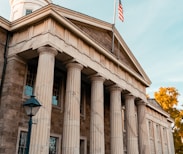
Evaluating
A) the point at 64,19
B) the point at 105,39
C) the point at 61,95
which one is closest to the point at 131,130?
the point at 61,95

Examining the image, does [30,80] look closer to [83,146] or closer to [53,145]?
[53,145]

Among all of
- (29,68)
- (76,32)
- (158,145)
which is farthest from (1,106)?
(158,145)

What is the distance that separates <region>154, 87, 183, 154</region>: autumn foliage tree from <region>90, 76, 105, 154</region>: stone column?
25261mm

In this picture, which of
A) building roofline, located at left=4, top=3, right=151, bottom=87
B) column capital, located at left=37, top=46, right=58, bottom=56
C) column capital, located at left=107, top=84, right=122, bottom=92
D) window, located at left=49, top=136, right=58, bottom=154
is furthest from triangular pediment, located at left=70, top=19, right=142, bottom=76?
window, located at left=49, top=136, right=58, bottom=154

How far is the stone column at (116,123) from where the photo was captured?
15597mm

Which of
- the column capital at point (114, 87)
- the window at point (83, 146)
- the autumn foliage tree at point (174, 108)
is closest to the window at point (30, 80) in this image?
the window at point (83, 146)

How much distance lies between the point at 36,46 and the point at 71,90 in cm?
297

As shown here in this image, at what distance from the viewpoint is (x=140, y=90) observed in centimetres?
2086

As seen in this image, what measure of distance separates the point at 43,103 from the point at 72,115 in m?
2.10

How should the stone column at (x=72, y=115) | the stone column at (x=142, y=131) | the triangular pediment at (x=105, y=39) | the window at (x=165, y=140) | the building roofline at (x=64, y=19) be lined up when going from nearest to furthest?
the stone column at (x=72, y=115)
the building roofline at (x=64, y=19)
the triangular pediment at (x=105, y=39)
the stone column at (x=142, y=131)
the window at (x=165, y=140)

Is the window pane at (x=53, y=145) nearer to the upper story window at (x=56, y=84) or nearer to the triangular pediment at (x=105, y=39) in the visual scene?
the upper story window at (x=56, y=84)

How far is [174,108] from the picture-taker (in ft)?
124

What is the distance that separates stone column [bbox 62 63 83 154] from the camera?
11744 millimetres

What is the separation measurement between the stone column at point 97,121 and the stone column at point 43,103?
409 cm
